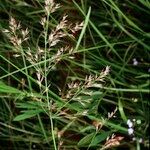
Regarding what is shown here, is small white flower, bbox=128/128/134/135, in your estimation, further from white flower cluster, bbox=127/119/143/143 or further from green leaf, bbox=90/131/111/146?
green leaf, bbox=90/131/111/146

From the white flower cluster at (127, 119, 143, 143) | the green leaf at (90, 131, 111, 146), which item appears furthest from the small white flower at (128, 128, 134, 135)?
the green leaf at (90, 131, 111, 146)

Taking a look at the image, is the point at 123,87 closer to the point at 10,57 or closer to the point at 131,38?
the point at 131,38

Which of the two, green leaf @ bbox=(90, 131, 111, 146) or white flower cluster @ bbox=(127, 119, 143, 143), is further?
white flower cluster @ bbox=(127, 119, 143, 143)

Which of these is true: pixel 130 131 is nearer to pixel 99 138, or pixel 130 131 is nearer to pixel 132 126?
pixel 132 126

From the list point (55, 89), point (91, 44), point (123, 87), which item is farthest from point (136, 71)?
point (55, 89)

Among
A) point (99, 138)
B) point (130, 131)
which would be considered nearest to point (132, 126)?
point (130, 131)

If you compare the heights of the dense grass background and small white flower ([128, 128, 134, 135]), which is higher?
the dense grass background

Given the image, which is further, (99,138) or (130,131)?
(130,131)

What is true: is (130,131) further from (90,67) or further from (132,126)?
(90,67)

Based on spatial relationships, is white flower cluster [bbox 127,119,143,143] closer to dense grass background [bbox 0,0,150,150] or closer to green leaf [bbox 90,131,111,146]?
dense grass background [bbox 0,0,150,150]

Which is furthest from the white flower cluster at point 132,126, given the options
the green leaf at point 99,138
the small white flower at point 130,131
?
the green leaf at point 99,138

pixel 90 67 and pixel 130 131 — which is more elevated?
pixel 90 67

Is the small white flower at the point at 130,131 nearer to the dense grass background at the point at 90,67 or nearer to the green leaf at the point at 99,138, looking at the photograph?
the dense grass background at the point at 90,67
